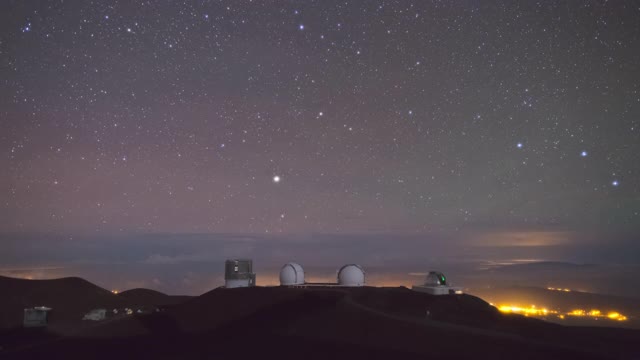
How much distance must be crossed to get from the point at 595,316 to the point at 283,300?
257 ft

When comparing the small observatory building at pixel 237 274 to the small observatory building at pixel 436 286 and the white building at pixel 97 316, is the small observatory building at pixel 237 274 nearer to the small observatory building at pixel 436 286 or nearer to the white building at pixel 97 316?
the small observatory building at pixel 436 286

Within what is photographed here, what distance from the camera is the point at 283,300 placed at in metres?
36.1

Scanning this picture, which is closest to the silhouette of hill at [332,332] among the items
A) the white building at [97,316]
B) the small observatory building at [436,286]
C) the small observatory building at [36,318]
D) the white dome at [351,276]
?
the small observatory building at [436,286]

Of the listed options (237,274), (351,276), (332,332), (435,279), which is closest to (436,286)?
(435,279)

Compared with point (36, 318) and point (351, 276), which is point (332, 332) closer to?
point (351, 276)

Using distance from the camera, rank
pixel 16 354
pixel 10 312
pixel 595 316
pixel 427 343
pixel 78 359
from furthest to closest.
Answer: pixel 595 316
pixel 10 312
pixel 16 354
pixel 78 359
pixel 427 343

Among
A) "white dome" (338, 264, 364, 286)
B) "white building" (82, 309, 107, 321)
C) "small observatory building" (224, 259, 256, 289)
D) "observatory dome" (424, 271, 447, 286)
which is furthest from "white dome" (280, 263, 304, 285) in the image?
"white building" (82, 309, 107, 321)

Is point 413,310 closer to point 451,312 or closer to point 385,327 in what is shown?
point 451,312

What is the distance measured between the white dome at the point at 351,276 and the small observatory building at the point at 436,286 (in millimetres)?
5195

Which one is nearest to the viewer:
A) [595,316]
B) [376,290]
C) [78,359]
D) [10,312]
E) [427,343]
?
[427,343]

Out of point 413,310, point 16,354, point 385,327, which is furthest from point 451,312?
point 16,354

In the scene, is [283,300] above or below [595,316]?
above

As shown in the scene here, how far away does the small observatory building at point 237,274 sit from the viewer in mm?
43469

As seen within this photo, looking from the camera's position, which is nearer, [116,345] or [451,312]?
[116,345]
